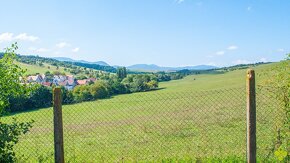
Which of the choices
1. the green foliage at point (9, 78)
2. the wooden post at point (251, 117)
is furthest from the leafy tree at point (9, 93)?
the wooden post at point (251, 117)

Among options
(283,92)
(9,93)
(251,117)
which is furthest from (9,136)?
(283,92)

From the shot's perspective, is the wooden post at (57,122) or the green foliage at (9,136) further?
the green foliage at (9,136)

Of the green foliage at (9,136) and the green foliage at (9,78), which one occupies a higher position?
the green foliage at (9,78)

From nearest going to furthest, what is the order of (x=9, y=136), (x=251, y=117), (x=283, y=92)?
1. (x=251, y=117)
2. (x=9, y=136)
3. (x=283, y=92)

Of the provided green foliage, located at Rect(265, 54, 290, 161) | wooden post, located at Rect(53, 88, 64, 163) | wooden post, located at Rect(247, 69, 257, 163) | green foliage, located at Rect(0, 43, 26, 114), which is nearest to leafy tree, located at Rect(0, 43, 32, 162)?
green foliage, located at Rect(0, 43, 26, 114)

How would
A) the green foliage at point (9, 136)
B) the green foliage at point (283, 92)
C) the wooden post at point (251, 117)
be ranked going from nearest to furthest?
1. the wooden post at point (251, 117)
2. the green foliage at point (9, 136)
3. the green foliage at point (283, 92)

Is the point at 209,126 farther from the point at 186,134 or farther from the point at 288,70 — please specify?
the point at 288,70

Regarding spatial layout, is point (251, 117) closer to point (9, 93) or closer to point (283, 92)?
point (283, 92)

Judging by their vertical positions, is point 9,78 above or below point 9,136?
above

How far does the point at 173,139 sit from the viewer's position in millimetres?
22234

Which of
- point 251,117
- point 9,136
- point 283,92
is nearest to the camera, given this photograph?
point 251,117

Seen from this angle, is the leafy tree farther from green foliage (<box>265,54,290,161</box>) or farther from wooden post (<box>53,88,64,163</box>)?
green foliage (<box>265,54,290,161</box>)

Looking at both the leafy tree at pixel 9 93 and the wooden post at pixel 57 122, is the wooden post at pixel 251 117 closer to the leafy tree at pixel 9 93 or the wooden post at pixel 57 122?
the wooden post at pixel 57 122

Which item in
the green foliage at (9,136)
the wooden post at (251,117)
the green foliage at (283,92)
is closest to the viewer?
the wooden post at (251,117)
